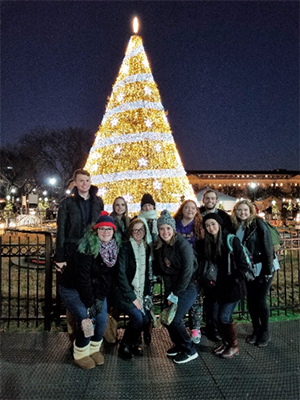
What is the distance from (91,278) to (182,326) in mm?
1277

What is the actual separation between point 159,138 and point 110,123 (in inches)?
86.7

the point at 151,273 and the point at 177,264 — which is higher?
the point at 177,264

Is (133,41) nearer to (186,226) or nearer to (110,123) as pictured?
(110,123)

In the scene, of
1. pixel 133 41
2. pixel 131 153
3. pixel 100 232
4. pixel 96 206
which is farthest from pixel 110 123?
pixel 100 232

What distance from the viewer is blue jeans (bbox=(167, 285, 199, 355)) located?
362 cm

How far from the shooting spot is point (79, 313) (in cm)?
347

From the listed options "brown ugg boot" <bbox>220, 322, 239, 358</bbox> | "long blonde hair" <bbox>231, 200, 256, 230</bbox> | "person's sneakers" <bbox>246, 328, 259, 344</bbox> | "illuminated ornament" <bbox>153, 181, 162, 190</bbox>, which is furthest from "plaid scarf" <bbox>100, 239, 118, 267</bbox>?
"illuminated ornament" <bbox>153, 181, 162, 190</bbox>

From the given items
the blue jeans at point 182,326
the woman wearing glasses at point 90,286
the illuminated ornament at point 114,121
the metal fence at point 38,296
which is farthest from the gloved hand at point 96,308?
the illuminated ornament at point 114,121

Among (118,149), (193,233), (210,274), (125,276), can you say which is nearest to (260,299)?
(210,274)

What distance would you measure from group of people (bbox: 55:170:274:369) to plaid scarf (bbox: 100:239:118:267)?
0.04ft

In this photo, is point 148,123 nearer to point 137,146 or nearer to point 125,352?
point 137,146

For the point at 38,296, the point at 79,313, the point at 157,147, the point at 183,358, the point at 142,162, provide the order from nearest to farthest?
the point at 79,313
the point at 183,358
the point at 38,296
the point at 142,162
the point at 157,147

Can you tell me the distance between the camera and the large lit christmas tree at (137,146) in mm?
12188

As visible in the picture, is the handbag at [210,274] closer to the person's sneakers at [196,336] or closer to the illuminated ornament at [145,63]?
the person's sneakers at [196,336]
